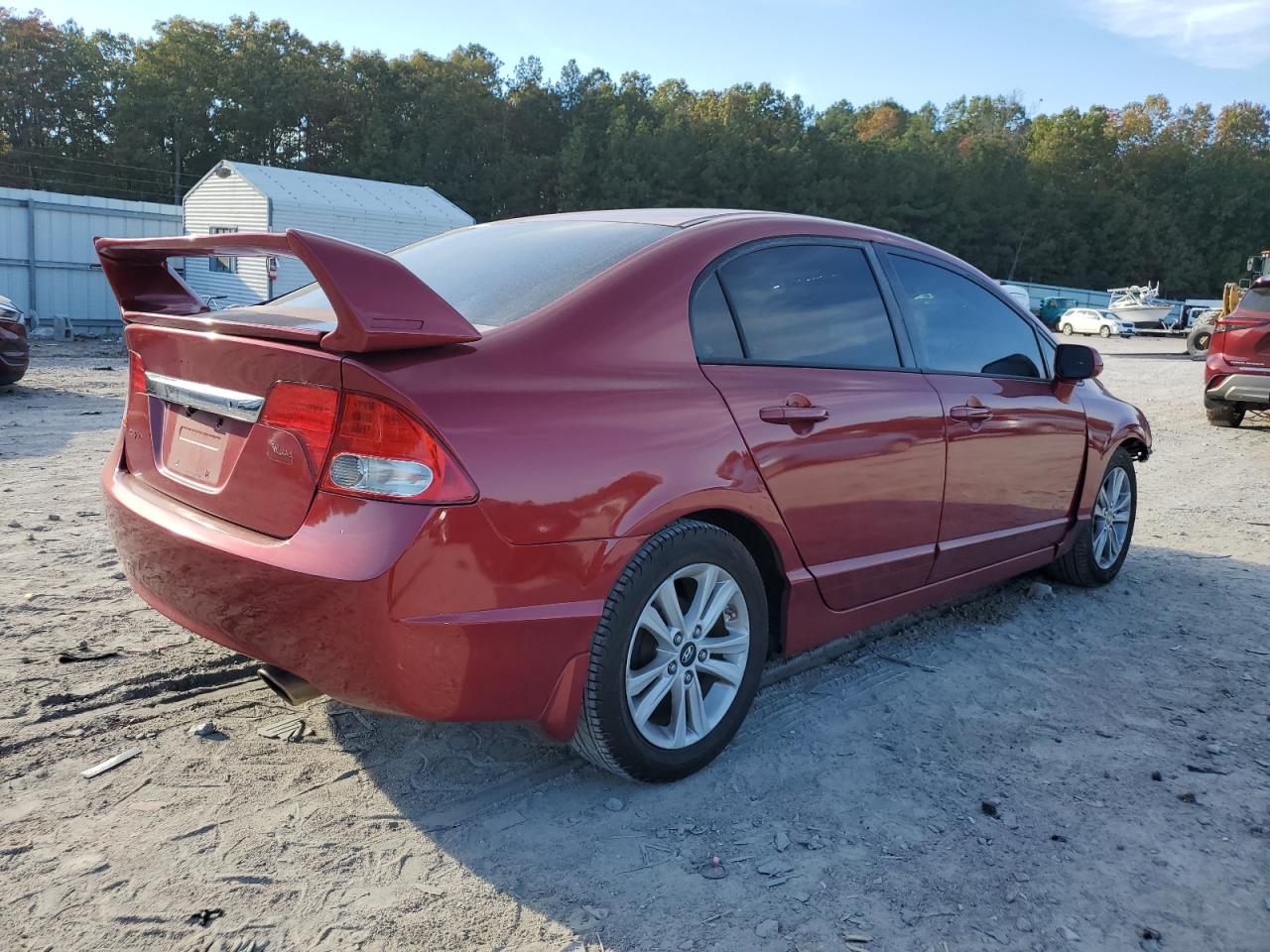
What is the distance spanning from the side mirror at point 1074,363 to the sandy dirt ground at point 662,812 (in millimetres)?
1245

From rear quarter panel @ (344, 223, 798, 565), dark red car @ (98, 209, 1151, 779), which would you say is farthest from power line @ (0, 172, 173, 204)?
rear quarter panel @ (344, 223, 798, 565)

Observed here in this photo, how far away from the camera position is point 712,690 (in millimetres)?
2998

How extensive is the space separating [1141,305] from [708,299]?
1780 inches

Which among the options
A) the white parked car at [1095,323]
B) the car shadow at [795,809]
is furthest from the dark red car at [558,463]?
the white parked car at [1095,323]

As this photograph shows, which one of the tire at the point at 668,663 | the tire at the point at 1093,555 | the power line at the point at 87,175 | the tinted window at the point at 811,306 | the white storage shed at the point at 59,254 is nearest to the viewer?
the tire at the point at 668,663

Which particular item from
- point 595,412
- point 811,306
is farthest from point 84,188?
point 595,412

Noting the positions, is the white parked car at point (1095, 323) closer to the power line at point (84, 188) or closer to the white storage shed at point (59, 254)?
the white storage shed at point (59, 254)

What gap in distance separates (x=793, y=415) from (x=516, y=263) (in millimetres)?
1004

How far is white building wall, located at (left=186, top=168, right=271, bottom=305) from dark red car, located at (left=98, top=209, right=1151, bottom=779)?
20.2 metres

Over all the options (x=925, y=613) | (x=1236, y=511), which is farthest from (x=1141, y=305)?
(x=925, y=613)

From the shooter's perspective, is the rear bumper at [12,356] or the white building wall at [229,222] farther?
the white building wall at [229,222]

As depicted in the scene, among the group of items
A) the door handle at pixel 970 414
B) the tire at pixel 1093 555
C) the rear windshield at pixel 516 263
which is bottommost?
the tire at pixel 1093 555

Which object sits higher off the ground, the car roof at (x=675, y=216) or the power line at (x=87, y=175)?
the power line at (x=87, y=175)

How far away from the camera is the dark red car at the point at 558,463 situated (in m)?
2.29
